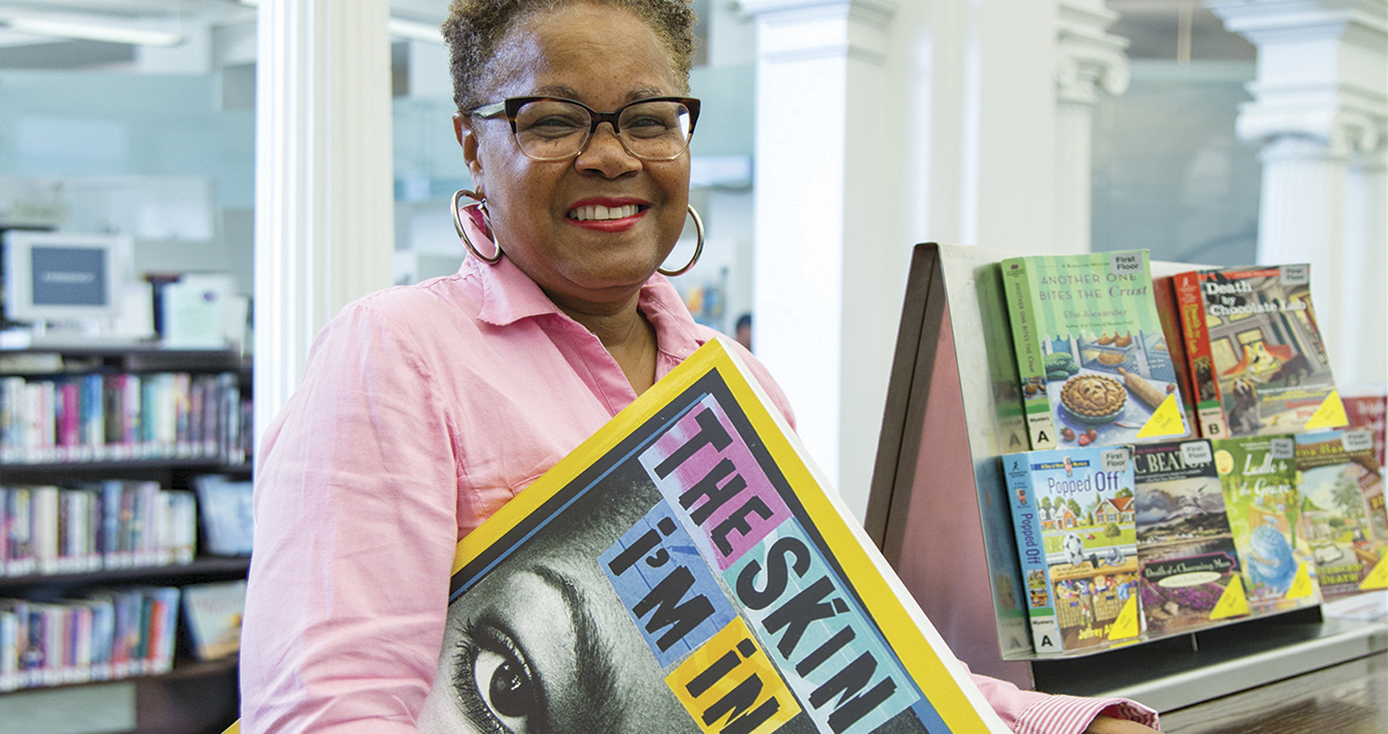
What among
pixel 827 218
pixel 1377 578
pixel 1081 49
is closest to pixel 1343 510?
pixel 1377 578

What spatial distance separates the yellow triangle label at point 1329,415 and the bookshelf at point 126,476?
135 inches

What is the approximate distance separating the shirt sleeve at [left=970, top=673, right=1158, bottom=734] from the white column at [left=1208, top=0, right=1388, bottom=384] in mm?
3935

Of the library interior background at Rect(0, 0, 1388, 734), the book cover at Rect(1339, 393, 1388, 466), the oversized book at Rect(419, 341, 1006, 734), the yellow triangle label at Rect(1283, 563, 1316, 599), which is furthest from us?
the book cover at Rect(1339, 393, 1388, 466)

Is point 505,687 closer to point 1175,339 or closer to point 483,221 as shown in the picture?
point 483,221

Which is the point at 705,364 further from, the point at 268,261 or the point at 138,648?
the point at 138,648

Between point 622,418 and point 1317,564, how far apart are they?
117cm

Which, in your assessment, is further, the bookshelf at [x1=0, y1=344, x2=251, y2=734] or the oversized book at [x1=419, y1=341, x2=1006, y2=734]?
the bookshelf at [x1=0, y1=344, x2=251, y2=734]

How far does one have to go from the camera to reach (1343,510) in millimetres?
1542

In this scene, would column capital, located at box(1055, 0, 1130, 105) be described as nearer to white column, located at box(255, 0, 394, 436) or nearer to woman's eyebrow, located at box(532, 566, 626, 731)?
white column, located at box(255, 0, 394, 436)

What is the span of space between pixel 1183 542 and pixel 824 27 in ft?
5.11

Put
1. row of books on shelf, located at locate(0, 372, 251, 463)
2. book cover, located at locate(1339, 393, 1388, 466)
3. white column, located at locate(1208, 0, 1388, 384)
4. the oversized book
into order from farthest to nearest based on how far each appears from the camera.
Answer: white column, located at locate(1208, 0, 1388, 384)
row of books on shelf, located at locate(0, 372, 251, 463)
book cover, located at locate(1339, 393, 1388, 466)
the oversized book

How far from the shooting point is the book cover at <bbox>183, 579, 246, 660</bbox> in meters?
3.92

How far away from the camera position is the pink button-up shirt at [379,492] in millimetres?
731

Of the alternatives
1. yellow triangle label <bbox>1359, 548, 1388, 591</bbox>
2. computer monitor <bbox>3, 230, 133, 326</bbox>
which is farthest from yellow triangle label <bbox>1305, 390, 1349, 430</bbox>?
computer monitor <bbox>3, 230, 133, 326</bbox>
